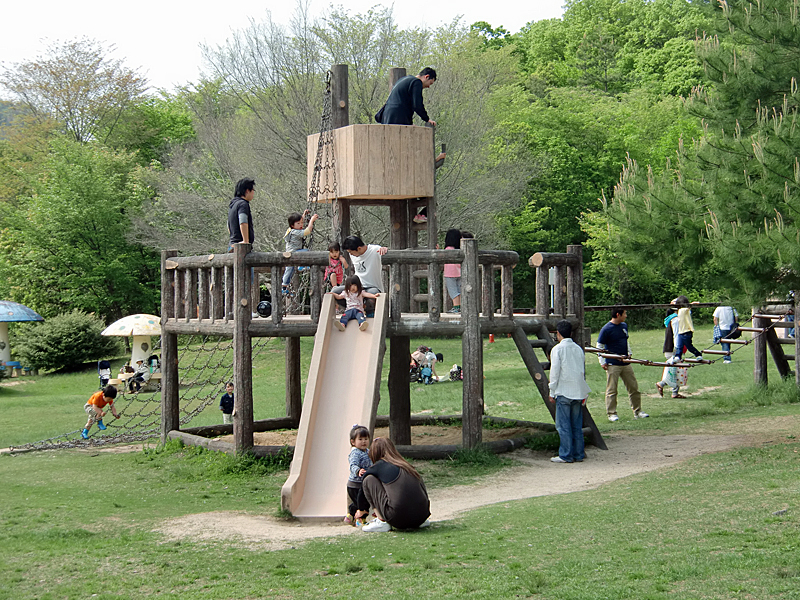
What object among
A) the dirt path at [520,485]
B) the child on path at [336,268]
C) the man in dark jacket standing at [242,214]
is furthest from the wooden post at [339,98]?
the dirt path at [520,485]

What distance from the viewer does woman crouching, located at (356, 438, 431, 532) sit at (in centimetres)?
827

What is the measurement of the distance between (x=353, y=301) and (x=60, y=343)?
25.4 m

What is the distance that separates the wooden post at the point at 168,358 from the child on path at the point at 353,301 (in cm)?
414

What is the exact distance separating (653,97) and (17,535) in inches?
1723

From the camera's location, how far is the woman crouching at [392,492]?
827 centimetres

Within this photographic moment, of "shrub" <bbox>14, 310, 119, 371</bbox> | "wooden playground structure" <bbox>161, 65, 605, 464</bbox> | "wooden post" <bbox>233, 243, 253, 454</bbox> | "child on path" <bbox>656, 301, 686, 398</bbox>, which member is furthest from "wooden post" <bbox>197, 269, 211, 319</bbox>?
"shrub" <bbox>14, 310, 119, 371</bbox>

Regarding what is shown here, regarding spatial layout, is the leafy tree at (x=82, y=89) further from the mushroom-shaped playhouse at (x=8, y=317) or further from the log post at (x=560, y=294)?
the log post at (x=560, y=294)

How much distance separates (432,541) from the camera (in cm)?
773

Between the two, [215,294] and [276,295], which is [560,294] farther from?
[215,294]

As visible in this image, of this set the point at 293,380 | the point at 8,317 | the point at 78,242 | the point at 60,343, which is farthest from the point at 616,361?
the point at 78,242

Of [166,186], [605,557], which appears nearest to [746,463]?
[605,557]

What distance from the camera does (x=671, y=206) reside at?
1268 centimetres

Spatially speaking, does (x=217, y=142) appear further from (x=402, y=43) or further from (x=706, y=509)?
(x=706, y=509)

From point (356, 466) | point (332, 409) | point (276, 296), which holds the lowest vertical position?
point (356, 466)
